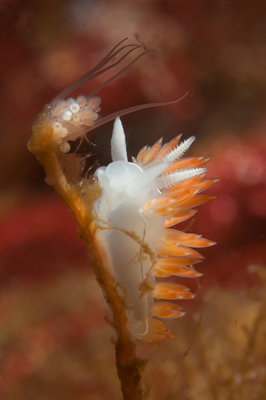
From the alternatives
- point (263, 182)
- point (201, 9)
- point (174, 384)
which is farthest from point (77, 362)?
point (201, 9)

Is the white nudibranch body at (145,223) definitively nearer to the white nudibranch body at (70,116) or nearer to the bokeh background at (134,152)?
the white nudibranch body at (70,116)

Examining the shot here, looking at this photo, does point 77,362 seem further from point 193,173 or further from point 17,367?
point 193,173

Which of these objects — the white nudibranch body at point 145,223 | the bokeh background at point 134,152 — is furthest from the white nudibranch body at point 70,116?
the bokeh background at point 134,152

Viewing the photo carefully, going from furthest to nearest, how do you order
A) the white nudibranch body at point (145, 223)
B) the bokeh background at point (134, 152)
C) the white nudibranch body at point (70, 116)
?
1. the bokeh background at point (134, 152)
2. the white nudibranch body at point (145, 223)
3. the white nudibranch body at point (70, 116)

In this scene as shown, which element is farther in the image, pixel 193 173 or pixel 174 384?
pixel 174 384

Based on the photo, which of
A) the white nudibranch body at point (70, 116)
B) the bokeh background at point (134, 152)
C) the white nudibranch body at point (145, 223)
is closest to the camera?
the white nudibranch body at point (70, 116)

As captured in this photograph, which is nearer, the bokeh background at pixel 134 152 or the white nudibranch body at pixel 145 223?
the white nudibranch body at pixel 145 223

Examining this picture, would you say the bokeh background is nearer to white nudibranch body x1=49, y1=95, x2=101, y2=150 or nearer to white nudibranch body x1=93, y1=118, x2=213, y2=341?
white nudibranch body x1=93, y1=118, x2=213, y2=341
